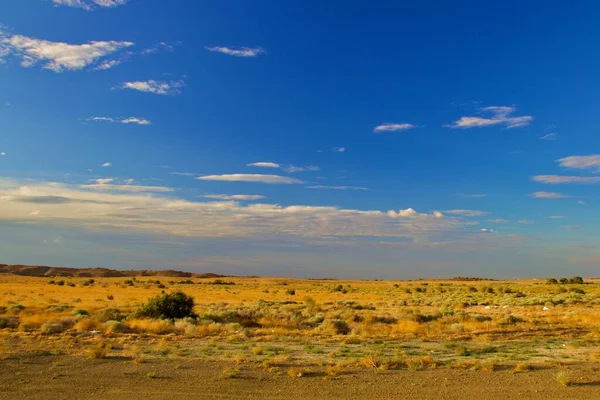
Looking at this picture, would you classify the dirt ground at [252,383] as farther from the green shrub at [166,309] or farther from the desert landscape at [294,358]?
the green shrub at [166,309]

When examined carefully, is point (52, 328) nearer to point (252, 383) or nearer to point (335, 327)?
point (335, 327)

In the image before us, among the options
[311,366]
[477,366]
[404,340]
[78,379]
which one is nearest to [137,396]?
[78,379]

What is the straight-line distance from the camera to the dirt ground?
11.7 m

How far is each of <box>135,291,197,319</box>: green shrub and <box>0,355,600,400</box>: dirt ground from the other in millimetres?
13366

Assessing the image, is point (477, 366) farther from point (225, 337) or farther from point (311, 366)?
point (225, 337)

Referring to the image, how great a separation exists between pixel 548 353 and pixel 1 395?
17.3 m

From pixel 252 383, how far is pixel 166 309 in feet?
57.1

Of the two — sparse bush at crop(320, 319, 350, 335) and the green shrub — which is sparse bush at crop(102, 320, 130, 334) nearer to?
the green shrub

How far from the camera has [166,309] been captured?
94.8 feet

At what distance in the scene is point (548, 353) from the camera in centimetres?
1802

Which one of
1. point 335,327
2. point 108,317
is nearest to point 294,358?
point 335,327

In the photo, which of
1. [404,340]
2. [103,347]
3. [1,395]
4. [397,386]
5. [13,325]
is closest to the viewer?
[1,395]

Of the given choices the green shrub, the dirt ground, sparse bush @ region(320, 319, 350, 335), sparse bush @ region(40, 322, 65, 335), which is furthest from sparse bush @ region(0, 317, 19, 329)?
sparse bush @ region(320, 319, 350, 335)

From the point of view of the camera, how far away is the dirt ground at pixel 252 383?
38.5 ft
